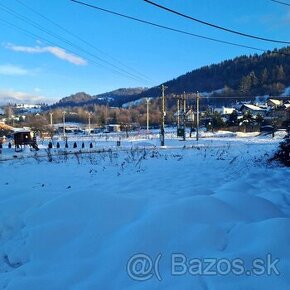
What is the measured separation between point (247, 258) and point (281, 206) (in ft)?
9.52

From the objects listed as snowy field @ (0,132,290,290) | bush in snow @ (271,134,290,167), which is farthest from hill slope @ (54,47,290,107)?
snowy field @ (0,132,290,290)

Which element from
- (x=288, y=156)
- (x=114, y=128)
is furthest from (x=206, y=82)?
(x=288, y=156)

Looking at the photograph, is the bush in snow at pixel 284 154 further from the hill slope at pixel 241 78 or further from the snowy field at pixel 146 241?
the hill slope at pixel 241 78

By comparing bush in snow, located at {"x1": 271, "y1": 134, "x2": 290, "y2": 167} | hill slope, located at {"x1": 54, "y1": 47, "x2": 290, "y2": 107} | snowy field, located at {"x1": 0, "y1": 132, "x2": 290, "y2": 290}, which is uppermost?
hill slope, located at {"x1": 54, "y1": 47, "x2": 290, "y2": 107}

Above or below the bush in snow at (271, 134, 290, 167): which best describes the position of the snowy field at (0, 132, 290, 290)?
below

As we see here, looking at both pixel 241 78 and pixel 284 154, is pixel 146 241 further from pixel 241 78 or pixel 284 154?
pixel 241 78

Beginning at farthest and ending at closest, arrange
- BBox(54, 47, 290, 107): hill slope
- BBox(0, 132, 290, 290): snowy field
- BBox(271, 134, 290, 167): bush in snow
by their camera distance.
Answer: BBox(54, 47, 290, 107): hill slope
BBox(271, 134, 290, 167): bush in snow
BBox(0, 132, 290, 290): snowy field

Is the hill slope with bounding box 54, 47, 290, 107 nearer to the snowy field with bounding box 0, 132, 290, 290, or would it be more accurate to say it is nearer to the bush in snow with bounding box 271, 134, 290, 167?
the bush in snow with bounding box 271, 134, 290, 167

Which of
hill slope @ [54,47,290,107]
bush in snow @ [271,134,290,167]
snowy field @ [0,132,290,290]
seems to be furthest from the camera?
hill slope @ [54,47,290,107]

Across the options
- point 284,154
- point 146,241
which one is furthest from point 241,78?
point 146,241

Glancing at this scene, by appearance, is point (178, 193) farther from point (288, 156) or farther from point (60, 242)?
point (288, 156)

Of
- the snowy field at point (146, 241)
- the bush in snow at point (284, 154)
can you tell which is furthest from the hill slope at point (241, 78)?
the snowy field at point (146, 241)

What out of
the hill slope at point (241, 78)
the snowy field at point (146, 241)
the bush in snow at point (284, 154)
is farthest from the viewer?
the hill slope at point (241, 78)

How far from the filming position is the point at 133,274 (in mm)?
4512
